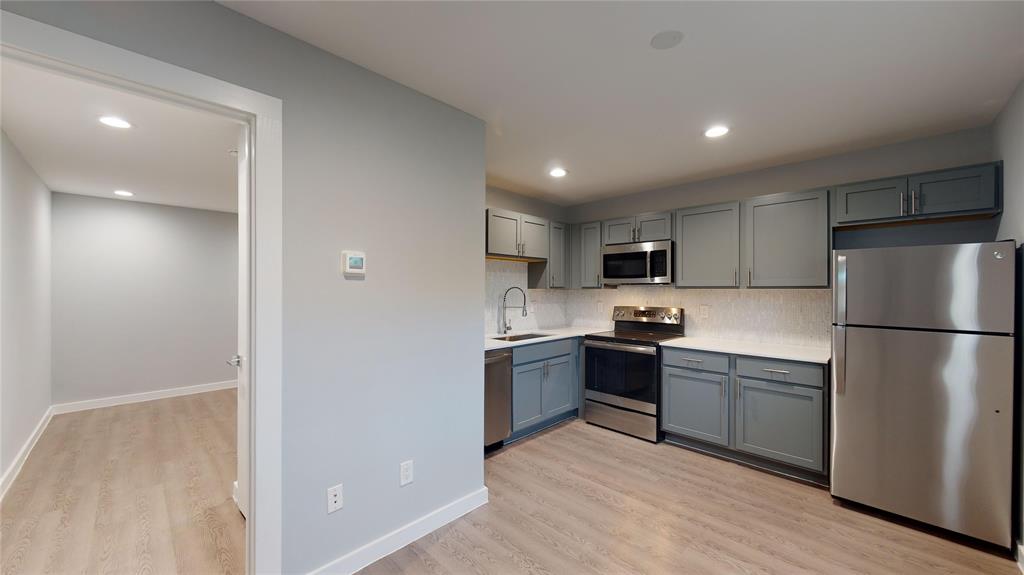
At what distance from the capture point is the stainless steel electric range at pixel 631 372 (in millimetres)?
3539

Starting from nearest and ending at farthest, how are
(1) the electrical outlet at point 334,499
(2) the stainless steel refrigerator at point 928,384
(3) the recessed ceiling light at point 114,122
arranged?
(1) the electrical outlet at point 334,499, (2) the stainless steel refrigerator at point 928,384, (3) the recessed ceiling light at point 114,122

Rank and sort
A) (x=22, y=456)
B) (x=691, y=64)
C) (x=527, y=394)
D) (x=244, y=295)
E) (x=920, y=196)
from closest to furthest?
(x=244, y=295) < (x=691, y=64) < (x=920, y=196) < (x=22, y=456) < (x=527, y=394)

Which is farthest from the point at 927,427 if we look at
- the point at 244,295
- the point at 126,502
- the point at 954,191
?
the point at 126,502

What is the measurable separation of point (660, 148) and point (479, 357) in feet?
6.59

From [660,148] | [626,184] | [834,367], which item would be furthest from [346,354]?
[626,184]

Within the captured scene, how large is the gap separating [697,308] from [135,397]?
20.8 ft

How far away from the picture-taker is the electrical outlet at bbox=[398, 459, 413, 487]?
2100 mm

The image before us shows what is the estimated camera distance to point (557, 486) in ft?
8.98

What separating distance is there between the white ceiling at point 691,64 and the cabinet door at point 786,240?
438 millimetres

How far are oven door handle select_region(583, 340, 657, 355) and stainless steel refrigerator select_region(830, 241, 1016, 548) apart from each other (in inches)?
51.5

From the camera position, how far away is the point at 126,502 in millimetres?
2496

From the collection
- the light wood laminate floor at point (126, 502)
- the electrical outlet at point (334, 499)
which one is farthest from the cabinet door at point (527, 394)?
the light wood laminate floor at point (126, 502)

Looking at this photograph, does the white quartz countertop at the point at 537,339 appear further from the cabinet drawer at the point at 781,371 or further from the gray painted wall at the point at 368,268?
the cabinet drawer at the point at 781,371

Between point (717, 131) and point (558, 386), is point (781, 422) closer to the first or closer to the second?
point (558, 386)
